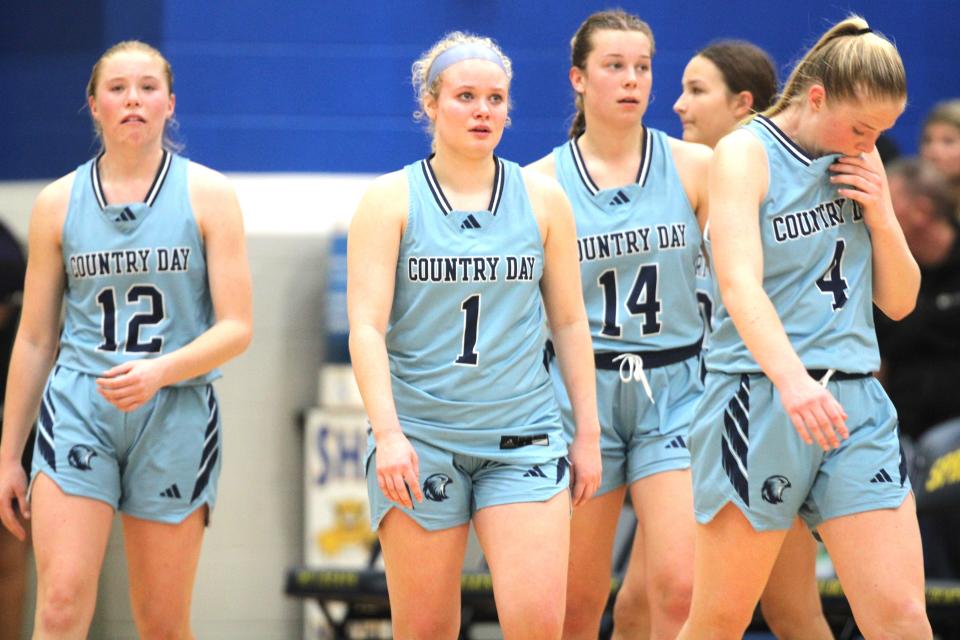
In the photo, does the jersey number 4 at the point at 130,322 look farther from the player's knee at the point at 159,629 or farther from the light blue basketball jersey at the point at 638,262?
the light blue basketball jersey at the point at 638,262

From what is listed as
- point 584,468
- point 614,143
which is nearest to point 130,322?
point 584,468

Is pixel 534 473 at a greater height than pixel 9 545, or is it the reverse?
pixel 534 473

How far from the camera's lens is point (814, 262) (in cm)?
401

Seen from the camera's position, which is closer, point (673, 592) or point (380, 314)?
point (380, 314)

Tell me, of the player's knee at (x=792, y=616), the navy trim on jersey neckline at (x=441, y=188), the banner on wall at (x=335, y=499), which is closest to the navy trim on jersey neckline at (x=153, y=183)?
the navy trim on jersey neckline at (x=441, y=188)

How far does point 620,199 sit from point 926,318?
2121mm

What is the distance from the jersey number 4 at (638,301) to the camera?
485 centimetres

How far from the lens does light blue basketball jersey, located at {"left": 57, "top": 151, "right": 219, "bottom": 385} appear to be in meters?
4.65

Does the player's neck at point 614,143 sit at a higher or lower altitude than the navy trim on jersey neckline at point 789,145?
higher

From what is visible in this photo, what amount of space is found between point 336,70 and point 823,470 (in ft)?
17.0

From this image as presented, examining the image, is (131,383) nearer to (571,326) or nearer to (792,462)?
(571,326)

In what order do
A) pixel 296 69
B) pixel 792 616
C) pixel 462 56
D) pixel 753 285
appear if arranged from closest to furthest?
pixel 753 285
pixel 462 56
pixel 792 616
pixel 296 69

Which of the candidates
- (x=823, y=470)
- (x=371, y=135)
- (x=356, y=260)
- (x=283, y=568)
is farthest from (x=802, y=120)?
(x=371, y=135)

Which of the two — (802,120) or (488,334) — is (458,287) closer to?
(488,334)
